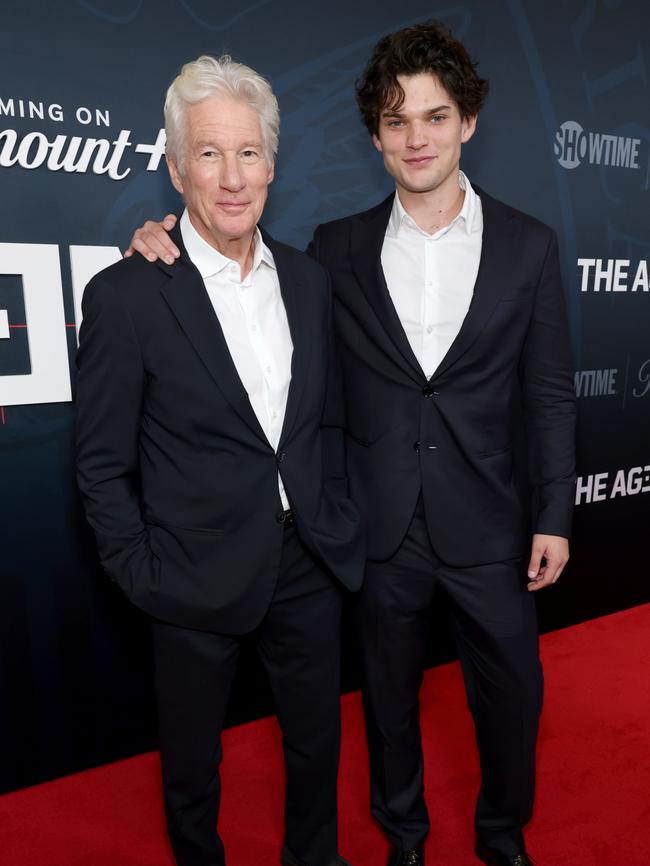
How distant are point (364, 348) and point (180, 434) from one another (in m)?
0.52

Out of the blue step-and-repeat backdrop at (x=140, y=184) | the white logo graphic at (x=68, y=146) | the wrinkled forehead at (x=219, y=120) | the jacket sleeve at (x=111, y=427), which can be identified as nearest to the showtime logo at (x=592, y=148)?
the blue step-and-repeat backdrop at (x=140, y=184)

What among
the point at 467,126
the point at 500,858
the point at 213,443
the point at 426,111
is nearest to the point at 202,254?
the point at 213,443

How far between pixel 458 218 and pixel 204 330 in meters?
0.72

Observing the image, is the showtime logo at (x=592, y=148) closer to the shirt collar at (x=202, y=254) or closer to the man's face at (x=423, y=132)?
the man's face at (x=423, y=132)

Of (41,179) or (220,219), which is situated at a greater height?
(41,179)

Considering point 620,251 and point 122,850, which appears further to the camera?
point 620,251

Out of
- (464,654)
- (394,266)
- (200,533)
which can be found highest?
(394,266)

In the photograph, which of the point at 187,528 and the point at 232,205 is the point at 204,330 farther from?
the point at 187,528

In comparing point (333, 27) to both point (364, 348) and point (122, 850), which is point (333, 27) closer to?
point (364, 348)

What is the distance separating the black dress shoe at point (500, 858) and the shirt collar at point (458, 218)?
1579 mm

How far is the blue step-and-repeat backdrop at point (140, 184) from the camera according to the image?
210cm

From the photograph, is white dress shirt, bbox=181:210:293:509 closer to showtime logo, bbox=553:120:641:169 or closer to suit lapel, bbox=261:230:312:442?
suit lapel, bbox=261:230:312:442

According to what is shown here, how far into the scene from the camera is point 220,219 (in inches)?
60.2

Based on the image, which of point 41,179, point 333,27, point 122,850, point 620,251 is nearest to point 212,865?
point 122,850
